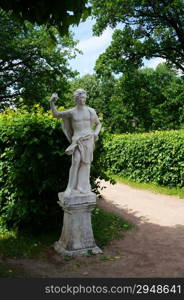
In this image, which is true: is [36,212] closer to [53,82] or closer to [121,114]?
[53,82]

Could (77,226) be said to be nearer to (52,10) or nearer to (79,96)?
(79,96)

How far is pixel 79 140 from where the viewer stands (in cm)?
568

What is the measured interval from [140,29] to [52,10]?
15677mm

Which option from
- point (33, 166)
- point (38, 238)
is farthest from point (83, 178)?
point (38, 238)

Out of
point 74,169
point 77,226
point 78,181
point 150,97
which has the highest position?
point 150,97

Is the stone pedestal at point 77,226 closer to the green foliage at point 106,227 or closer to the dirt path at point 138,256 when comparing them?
the dirt path at point 138,256

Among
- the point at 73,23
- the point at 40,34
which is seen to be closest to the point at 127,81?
the point at 40,34

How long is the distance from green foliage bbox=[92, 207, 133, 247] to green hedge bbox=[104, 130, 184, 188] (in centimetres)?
295

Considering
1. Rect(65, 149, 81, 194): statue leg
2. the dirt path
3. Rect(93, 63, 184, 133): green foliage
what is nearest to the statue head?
Rect(65, 149, 81, 194): statue leg

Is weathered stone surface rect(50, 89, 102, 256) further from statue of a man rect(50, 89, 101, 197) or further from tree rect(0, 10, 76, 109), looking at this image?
tree rect(0, 10, 76, 109)

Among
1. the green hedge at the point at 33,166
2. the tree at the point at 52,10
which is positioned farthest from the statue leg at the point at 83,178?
the tree at the point at 52,10

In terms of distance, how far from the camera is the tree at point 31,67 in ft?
62.7

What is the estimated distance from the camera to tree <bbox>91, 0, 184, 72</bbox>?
17562 mm

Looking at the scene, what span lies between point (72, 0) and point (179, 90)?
16.5 meters
